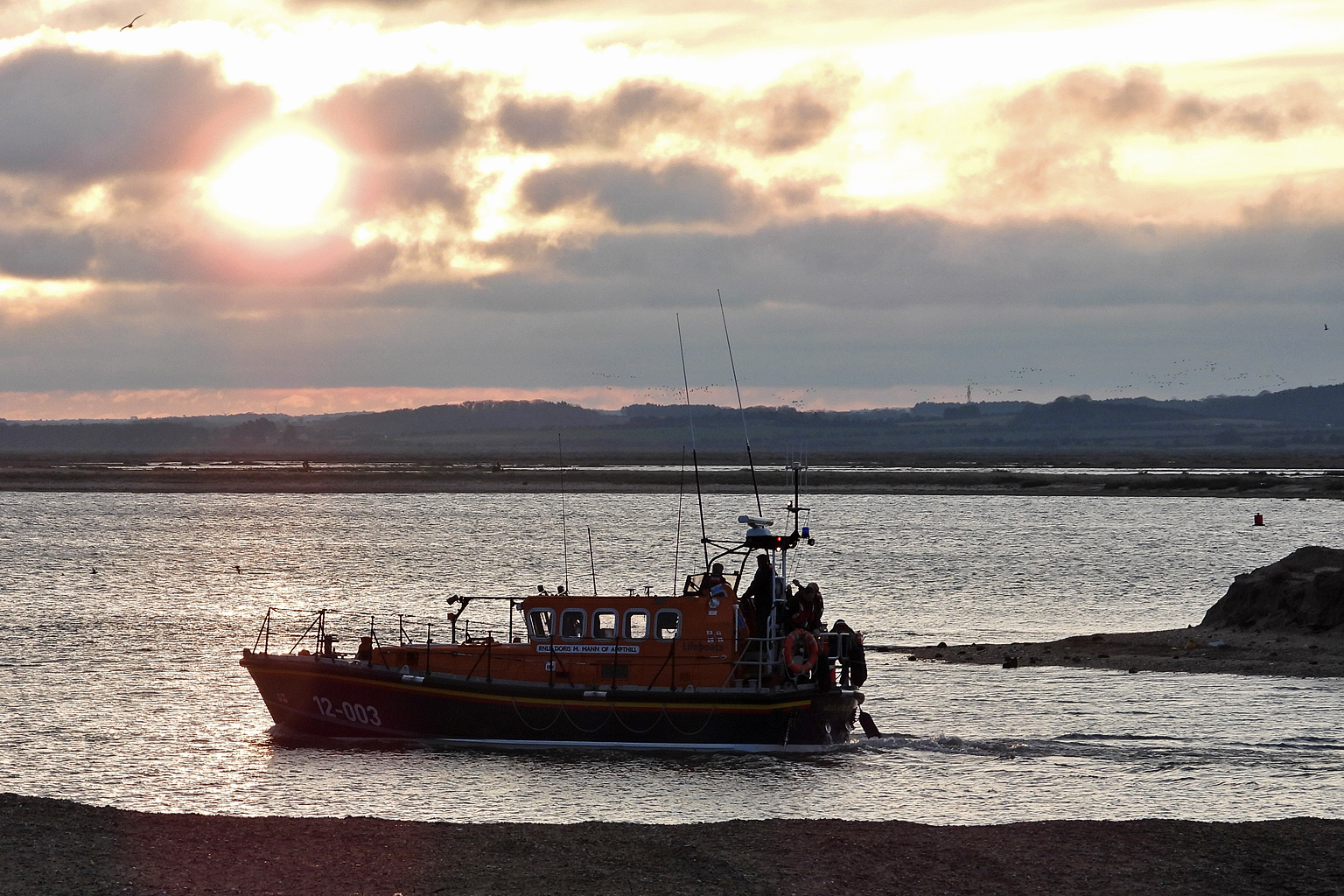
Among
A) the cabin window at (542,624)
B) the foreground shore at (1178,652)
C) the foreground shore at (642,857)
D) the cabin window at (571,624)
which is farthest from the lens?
the foreground shore at (1178,652)

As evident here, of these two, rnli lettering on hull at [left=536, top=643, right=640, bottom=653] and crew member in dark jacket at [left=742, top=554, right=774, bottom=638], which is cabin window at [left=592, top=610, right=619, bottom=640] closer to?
rnli lettering on hull at [left=536, top=643, right=640, bottom=653]

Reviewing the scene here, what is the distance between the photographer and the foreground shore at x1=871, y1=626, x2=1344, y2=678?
2631cm

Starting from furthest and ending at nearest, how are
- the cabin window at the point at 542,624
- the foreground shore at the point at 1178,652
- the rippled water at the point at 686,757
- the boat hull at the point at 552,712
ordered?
the foreground shore at the point at 1178,652 < the cabin window at the point at 542,624 < the boat hull at the point at 552,712 < the rippled water at the point at 686,757

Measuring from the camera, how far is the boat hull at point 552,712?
20562 mm

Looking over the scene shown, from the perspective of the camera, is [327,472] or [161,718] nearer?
[161,718]

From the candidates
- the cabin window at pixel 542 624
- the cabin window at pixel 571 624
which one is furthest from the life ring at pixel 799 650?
the cabin window at pixel 542 624

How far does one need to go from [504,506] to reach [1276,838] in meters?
76.4

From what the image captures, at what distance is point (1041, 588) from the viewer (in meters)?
43.0

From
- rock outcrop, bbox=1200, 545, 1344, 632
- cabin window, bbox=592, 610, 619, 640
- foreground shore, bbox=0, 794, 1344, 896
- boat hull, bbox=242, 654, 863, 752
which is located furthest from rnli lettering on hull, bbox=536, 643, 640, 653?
rock outcrop, bbox=1200, 545, 1344, 632

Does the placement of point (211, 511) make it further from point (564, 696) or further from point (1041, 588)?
point (564, 696)

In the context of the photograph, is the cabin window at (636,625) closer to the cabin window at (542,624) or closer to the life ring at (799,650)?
the cabin window at (542,624)

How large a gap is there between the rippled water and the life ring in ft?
4.63

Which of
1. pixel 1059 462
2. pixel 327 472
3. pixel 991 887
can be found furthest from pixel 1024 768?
pixel 1059 462

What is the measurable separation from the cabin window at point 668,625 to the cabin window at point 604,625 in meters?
0.66
